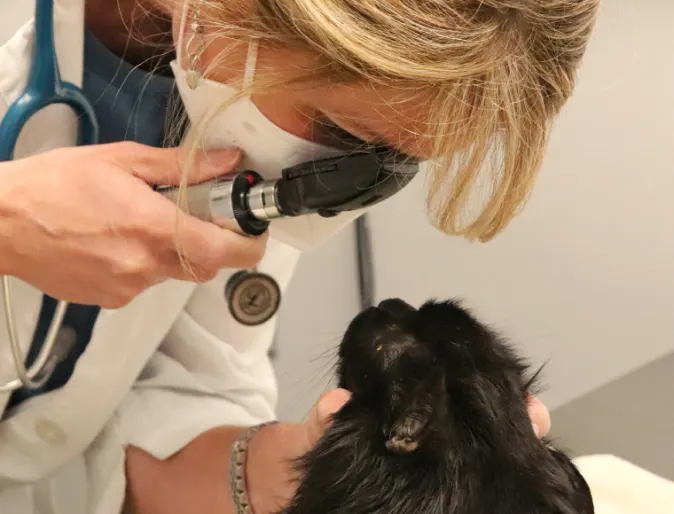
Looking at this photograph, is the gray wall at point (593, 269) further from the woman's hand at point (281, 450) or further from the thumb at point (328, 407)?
the thumb at point (328, 407)

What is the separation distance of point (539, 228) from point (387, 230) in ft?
0.87

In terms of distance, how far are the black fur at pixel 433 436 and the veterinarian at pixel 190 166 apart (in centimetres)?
4

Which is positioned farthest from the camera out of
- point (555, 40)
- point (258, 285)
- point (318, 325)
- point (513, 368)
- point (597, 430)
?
point (318, 325)

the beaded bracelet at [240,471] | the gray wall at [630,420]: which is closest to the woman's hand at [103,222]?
the beaded bracelet at [240,471]

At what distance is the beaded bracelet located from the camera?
2.06 feet

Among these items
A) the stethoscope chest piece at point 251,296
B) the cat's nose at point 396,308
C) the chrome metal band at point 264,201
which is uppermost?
the chrome metal band at point 264,201

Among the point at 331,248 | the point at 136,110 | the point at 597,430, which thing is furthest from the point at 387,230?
the point at 136,110

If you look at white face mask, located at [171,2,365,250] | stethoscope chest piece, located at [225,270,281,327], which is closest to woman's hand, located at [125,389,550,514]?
stethoscope chest piece, located at [225,270,281,327]

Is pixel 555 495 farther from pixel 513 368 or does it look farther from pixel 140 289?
pixel 140 289

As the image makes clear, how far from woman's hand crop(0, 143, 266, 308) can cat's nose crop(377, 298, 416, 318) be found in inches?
5.1

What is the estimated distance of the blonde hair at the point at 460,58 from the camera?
36cm

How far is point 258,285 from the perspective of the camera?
66cm

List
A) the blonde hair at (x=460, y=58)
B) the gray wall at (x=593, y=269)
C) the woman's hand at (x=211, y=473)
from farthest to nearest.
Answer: the gray wall at (x=593, y=269)
the woman's hand at (x=211, y=473)
the blonde hair at (x=460, y=58)

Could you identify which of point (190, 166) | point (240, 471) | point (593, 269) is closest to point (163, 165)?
point (190, 166)
